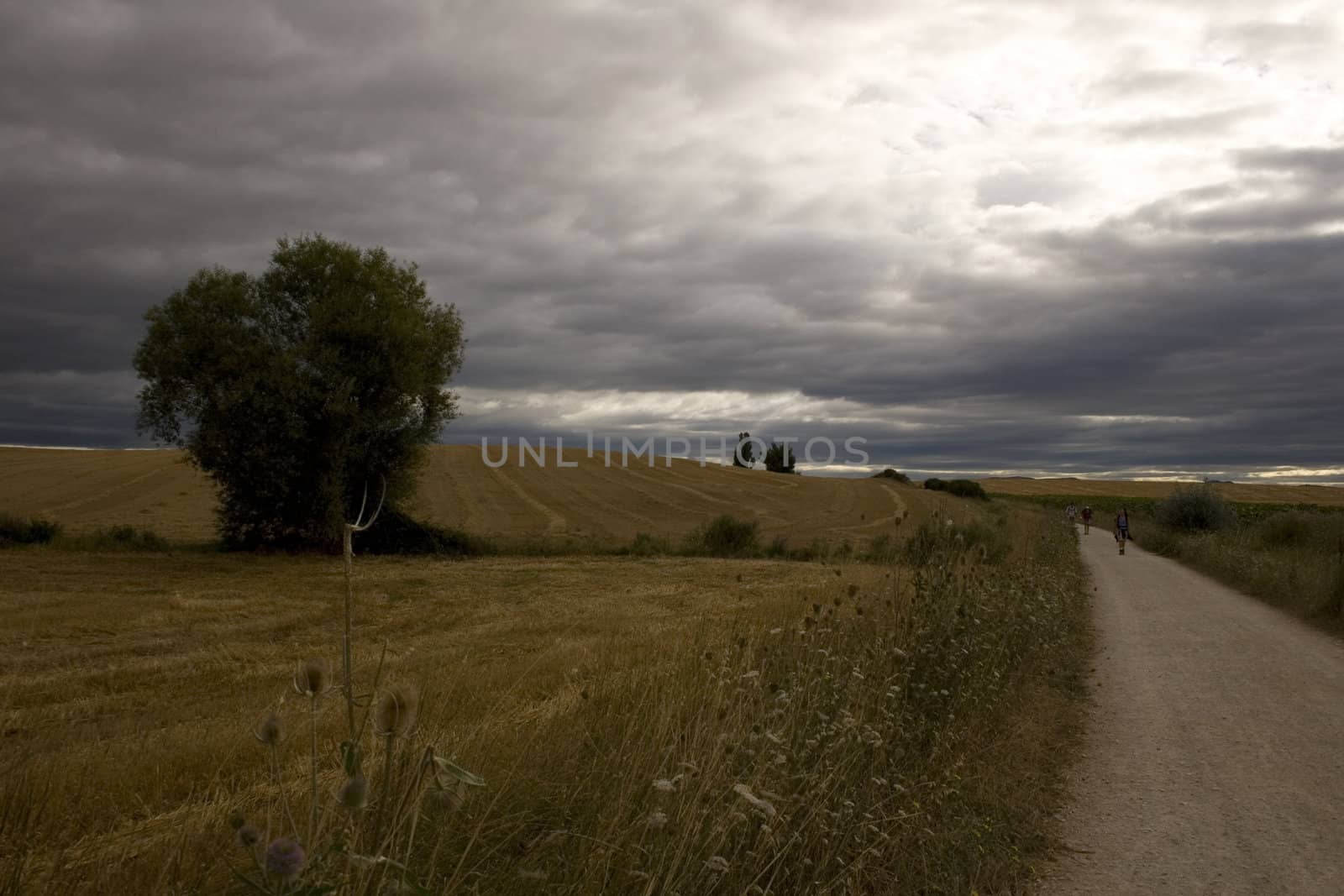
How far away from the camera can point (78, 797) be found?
4.53 meters

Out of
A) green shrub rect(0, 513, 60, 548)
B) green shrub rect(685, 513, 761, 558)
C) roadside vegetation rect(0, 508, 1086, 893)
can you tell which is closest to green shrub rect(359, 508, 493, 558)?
green shrub rect(685, 513, 761, 558)

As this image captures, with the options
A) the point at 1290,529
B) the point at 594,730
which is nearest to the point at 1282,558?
the point at 1290,529

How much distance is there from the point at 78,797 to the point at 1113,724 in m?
8.20

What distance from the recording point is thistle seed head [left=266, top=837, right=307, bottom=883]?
1569 mm

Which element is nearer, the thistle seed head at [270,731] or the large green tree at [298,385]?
the thistle seed head at [270,731]

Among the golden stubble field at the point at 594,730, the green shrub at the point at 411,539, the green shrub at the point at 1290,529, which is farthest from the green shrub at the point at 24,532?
the green shrub at the point at 1290,529

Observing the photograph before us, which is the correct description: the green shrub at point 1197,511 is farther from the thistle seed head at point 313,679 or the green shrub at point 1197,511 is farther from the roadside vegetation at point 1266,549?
the thistle seed head at point 313,679

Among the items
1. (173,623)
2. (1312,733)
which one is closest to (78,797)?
(1312,733)

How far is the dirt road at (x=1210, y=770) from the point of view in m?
5.21

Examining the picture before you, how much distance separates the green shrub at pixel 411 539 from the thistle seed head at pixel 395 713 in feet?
95.5

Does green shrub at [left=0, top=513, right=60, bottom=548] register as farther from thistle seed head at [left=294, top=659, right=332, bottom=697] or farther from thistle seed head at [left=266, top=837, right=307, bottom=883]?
thistle seed head at [left=266, top=837, right=307, bottom=883]

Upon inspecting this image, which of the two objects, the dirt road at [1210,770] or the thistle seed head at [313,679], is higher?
the thistle seed head at [313,679]

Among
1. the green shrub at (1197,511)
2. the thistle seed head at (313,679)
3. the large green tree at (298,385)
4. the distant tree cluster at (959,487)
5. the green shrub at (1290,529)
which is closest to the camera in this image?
the thistle seed head at (313,679)

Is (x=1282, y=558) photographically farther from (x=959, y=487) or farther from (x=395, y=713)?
(x=959, y=487)
